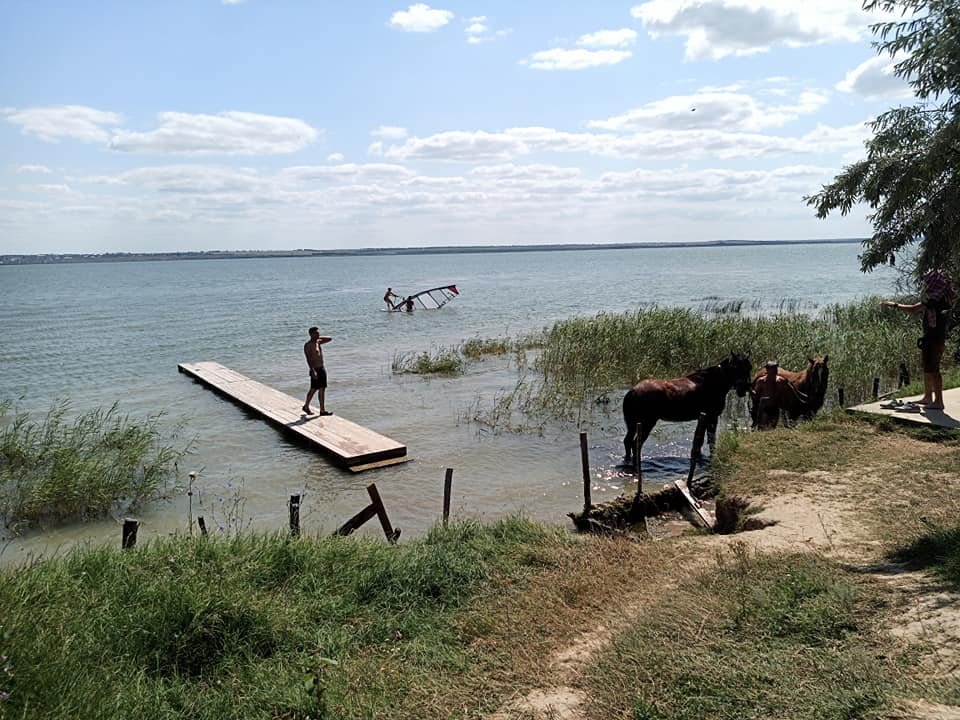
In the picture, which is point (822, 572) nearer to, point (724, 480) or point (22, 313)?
point (724, 480)

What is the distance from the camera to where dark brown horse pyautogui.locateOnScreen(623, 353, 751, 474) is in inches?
525

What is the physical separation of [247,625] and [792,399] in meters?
11.1

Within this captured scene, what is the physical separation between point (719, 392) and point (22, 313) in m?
57.3

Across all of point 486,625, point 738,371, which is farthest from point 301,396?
point 486,625

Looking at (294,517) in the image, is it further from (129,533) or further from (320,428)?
(320,428)

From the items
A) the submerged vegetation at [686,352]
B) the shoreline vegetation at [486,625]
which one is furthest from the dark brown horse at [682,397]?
the shoreline vegetation at [486,625]

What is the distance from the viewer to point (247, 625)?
233 inches

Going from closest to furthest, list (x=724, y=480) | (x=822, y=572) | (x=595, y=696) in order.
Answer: (x=595, y=696) < (x=822, y=572) < (x=724, y=480)

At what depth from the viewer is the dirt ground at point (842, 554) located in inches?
185

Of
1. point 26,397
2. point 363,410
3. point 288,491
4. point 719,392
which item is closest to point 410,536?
point 288,491

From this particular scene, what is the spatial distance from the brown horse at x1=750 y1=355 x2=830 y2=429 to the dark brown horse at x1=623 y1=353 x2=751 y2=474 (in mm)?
434

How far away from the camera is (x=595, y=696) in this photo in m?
Answer: 4.75

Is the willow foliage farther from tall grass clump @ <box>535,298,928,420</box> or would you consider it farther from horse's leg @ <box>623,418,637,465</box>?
tall grass clump @ <box>535,298,928,420</box>

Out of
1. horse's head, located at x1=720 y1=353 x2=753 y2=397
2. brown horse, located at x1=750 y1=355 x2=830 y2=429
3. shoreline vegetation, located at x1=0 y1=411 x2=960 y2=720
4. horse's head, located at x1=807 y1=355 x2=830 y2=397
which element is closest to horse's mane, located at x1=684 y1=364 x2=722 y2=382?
horse's head, located at x1=720 y1=353 x2=753 y2=397
